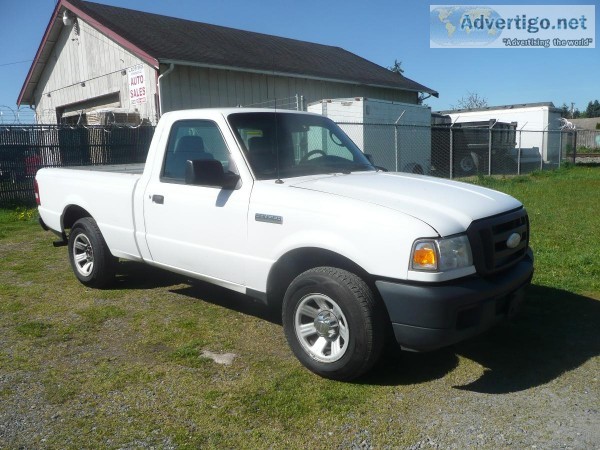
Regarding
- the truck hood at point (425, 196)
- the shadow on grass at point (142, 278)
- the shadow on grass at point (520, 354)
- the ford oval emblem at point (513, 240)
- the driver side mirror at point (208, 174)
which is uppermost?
the driver side mirror at point (208, 174)

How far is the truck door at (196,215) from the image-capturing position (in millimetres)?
4312

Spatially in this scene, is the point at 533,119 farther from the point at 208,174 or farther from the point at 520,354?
the point at 208,174

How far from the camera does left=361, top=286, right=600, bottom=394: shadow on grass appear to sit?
3791 millimetres

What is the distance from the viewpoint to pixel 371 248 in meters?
3.46

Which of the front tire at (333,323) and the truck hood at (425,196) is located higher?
the truck hood at (425,196)

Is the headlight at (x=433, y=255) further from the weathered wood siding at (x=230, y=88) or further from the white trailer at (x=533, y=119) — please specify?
the white trailer at (x=533, y=119)

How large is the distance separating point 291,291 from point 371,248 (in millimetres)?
723

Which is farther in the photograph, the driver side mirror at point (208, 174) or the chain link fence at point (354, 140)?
the chain link fence at point (354, 140)

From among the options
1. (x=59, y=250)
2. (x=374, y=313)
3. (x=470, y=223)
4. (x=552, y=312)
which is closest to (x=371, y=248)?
(x=374, y=313)

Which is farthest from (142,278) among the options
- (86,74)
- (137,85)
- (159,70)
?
(86,74)

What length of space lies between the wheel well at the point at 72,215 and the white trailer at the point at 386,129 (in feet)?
29.0

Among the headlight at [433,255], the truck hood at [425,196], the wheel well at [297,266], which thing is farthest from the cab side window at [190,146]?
the headlight at [433,255]

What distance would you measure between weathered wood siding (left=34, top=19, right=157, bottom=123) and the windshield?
12.1 meters

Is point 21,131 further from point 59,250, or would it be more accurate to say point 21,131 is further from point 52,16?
point 52,16
